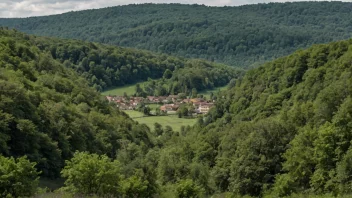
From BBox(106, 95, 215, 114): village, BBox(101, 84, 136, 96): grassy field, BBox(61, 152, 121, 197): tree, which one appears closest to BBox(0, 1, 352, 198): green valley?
BBox(61, 152, 121, 197): tree

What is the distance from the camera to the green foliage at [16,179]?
2098 cm

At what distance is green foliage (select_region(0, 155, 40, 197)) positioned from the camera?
68.8ft

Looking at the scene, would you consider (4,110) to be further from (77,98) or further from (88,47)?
(88,47)

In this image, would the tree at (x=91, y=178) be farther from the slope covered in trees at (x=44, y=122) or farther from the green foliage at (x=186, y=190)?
the green foliage at (x=186, y=190)

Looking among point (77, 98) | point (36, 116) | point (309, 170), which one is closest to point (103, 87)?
point (77, 98)

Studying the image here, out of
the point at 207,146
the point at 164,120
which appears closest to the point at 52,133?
the point at 207,146

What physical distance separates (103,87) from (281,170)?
5710 inches

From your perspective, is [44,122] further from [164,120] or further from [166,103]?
[166,103]

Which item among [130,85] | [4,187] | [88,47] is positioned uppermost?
[4,187]

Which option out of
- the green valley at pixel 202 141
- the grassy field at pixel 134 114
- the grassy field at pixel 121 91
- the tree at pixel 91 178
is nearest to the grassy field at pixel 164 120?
the grassy field at pixel 134 114

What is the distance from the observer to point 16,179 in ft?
72.5

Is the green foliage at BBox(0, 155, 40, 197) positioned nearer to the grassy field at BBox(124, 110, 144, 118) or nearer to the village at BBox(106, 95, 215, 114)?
the grassy field at BBox(124, 110, 144, 118)

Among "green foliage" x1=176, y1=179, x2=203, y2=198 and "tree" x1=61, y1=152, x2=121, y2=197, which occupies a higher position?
"tree" x1=61, y1=152, x2=121, y2=197

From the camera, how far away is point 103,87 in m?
181
